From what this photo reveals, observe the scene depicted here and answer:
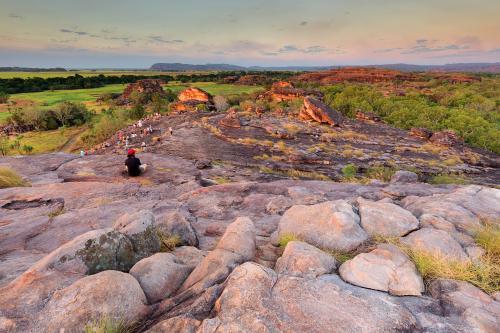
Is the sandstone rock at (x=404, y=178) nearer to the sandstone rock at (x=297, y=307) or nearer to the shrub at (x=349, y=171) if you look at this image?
the shrub at (x=349, y=171)

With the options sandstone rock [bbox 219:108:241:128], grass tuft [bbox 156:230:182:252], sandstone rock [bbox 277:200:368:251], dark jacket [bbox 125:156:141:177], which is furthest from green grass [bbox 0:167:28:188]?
sandstone rock [bbox 219:108:241:128]

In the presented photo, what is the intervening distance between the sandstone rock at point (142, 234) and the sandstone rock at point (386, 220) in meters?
4.57

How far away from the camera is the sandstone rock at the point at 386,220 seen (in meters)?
6.18

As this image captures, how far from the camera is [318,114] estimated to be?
130ft

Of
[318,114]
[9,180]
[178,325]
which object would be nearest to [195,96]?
[318,114]

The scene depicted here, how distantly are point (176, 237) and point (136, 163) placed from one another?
954cm

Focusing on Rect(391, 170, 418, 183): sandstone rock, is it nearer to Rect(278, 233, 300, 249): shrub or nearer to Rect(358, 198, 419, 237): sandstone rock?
Rect(358, 198, 419, 237): sandstone rock

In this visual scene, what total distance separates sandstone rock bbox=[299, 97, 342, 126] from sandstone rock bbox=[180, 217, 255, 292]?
3518cm

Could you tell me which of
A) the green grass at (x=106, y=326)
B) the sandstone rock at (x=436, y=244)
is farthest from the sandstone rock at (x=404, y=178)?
the green grass at (x=106, y=326)

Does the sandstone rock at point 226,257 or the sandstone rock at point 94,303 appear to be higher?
the sandstone rock at point 94,303

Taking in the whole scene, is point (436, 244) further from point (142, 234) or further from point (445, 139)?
point (445, 139)

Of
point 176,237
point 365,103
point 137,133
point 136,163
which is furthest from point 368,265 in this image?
point 365,103

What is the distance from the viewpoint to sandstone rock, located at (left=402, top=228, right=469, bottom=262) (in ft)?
16.5

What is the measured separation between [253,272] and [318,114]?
124 ft
